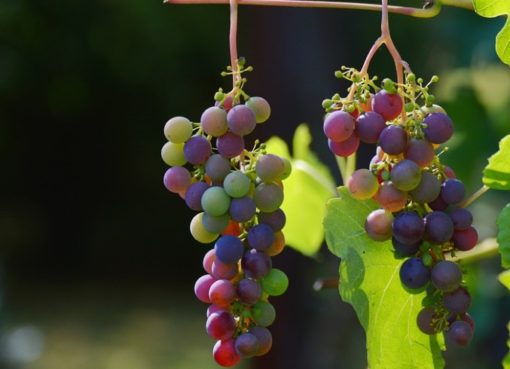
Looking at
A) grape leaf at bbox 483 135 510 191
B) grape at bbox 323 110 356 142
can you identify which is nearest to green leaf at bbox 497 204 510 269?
grape leaf at bbox 483 135 510 191

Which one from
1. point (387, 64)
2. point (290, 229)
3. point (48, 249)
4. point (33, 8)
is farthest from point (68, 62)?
point (290, 229)

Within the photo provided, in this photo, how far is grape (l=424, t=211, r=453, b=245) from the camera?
1.77 feet

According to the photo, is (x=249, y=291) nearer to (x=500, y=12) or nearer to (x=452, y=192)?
(x=452, y=192)

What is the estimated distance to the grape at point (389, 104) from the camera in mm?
541

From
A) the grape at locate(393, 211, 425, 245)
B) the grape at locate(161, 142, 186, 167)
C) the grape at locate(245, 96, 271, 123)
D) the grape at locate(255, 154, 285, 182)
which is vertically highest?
the grape at locate(245, 96, 271, 123)

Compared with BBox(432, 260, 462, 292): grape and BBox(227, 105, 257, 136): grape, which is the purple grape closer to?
BBox(227, 105, 257, 136): grape

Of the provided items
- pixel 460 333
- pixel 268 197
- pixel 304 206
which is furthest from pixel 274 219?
pixel 304 206

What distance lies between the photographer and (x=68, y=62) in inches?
270

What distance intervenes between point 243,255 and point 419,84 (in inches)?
5.6

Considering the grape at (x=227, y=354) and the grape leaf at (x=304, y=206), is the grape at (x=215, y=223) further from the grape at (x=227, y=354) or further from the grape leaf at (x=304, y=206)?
the grape leaf at (x=304, y=206)

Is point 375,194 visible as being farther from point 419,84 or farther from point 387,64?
point 387,64

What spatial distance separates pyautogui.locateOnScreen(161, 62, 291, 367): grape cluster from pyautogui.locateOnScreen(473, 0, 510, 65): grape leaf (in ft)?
0.50

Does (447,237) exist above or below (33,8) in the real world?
below

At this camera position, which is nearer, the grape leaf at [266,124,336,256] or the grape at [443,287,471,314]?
the grape at [443,287,471,314]
